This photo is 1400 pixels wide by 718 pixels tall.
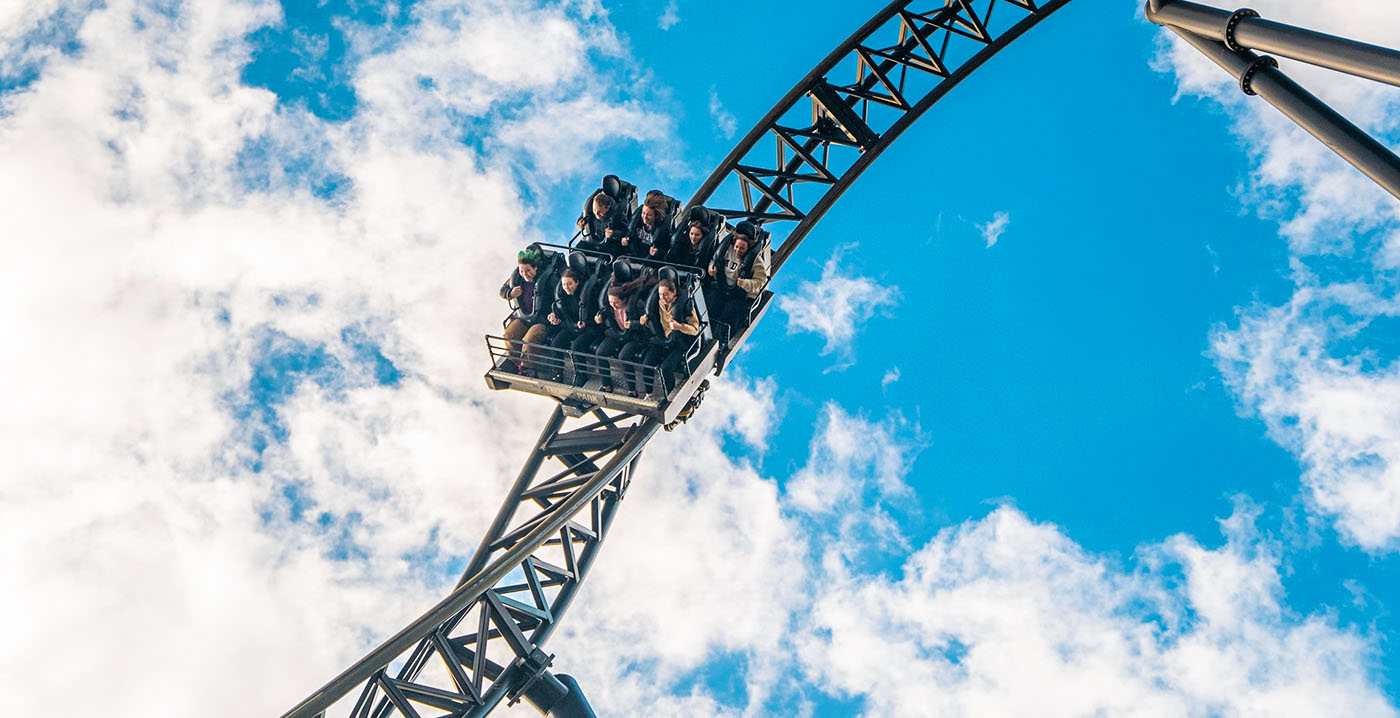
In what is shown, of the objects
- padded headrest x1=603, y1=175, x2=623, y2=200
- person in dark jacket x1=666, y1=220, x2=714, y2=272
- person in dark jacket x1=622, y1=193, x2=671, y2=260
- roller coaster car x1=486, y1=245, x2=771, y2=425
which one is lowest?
roller coaster car x1=486, y1=245, x2=771, y2=425

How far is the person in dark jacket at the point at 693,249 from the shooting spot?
40.2 feet

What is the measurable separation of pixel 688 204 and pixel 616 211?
1.72 m

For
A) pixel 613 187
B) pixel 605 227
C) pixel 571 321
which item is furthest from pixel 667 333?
pixel 613 187

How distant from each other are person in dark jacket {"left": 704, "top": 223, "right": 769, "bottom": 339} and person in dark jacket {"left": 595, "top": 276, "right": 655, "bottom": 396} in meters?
0.90

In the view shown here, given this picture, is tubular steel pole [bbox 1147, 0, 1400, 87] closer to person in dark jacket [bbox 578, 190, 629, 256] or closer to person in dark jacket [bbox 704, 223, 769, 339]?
person in dark jacket [bbox 704, 223, 769, 339]

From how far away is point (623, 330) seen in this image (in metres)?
11.7

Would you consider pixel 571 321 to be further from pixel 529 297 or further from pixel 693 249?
→ pixel 693 249

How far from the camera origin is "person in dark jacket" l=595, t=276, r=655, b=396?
37.7 feet

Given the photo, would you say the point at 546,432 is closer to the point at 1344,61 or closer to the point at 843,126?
the point at 843,126

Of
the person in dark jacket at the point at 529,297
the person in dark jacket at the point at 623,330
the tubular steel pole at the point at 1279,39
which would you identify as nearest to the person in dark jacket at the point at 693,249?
the person in dark jacket at the point at 623,330

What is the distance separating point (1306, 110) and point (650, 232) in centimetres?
759

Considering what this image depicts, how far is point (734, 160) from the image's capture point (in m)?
14.3

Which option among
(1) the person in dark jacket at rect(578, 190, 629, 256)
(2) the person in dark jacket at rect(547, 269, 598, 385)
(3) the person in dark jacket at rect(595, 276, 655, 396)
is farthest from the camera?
(1) the person in dark jacket at rect(578, 190, 629, 256)

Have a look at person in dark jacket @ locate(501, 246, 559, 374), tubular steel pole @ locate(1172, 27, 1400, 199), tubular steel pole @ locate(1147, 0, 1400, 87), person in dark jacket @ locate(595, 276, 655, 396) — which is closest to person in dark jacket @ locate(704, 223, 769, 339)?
person in dark jacket @ locate(595, 276, 655, 396)
